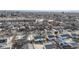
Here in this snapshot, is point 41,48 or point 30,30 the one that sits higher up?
point 30,30

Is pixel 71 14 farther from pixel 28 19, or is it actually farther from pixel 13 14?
pixel 13 14

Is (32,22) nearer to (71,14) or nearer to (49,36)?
(49,36)

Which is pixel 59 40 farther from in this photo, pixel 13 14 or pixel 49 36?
pixel 13 14
